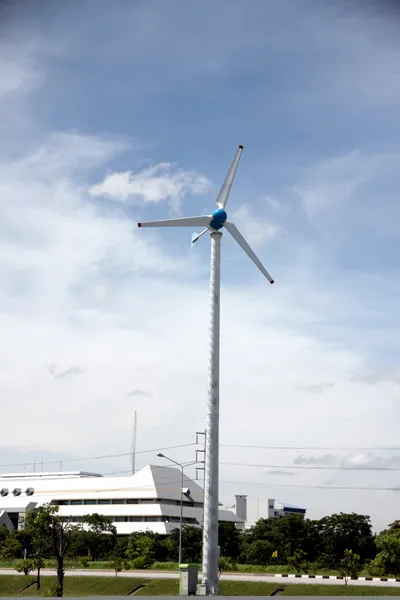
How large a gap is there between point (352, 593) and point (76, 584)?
3109 centimetres

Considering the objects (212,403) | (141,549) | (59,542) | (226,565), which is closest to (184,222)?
(212,403)

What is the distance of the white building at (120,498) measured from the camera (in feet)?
496

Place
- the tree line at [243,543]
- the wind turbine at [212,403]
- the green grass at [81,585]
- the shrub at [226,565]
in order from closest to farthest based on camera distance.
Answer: the wind turbine at [212,403] < the green grass at [81,585] < the shrub at [226,565] < the tree line at [243,543]

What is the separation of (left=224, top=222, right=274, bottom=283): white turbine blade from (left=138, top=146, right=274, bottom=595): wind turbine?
0.03 meters

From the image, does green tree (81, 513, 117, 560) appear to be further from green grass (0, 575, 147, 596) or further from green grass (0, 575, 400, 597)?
green grass (0, 575, 147, 596)

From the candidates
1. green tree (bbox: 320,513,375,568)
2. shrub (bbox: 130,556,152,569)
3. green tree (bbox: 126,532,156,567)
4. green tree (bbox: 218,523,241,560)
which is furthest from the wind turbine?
green tree (bbox: 218,523,241,560)

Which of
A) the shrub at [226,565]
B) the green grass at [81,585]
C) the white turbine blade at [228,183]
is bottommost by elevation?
the green grass at [81,585]

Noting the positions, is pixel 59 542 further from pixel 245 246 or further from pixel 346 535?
pixel 346 535

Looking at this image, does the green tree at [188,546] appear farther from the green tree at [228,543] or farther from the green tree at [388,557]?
the green tree at [388,557]

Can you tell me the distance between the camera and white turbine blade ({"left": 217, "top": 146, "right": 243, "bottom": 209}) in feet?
201

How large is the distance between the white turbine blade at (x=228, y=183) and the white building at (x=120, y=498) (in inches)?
3756

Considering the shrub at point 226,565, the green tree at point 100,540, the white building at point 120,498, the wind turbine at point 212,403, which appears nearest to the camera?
the wind turbine at point 212,403

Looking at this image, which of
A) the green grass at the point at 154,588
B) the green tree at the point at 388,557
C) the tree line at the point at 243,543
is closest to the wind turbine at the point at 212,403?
the green grass at the point at 154,588

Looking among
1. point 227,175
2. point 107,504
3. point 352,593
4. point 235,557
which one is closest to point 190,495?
point 107,504
